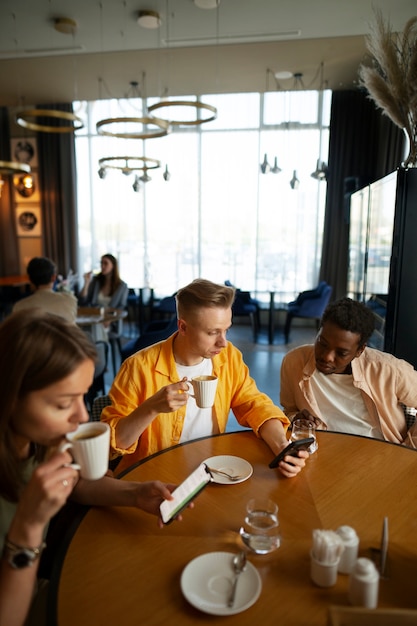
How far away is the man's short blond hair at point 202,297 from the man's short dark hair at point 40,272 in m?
2.52

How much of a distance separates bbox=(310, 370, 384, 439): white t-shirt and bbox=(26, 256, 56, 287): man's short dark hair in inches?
109

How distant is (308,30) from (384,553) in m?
5.88

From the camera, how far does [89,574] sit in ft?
3.38

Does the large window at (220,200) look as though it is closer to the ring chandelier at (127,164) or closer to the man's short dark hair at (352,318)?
the ring chandelier at (127,164)

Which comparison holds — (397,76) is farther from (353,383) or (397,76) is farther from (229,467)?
(229,467)

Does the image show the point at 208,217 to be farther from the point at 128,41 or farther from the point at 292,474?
the point at 292,474

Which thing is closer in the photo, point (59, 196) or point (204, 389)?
point (204, 389)

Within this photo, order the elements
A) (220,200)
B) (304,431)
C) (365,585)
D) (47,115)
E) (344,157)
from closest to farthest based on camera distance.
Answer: (365,585), (304,431), (47,115), (344,157), (220,200)

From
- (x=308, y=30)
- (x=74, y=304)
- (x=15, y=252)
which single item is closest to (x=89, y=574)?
(x=74, y=304)

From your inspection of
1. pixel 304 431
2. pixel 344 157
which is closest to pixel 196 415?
pixel 304 431

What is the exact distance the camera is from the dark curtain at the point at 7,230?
913 cm

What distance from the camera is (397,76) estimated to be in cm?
280

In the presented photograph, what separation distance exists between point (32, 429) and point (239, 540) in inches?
23.8

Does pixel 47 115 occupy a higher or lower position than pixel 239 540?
higher
